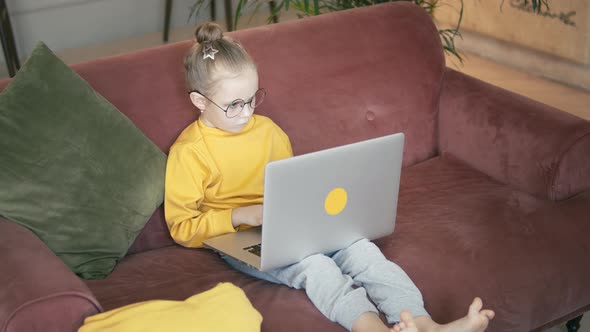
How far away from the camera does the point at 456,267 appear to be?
81.8 inches

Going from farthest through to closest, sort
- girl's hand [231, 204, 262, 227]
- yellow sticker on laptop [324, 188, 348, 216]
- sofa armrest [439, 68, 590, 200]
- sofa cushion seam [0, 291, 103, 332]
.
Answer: sofa armrest [439, 68, 590, 200], girl's hand [231, 204, 262, 227], yellow sticker on laptop [324, 188, 348, 216], sofa cushion seam [0, 291, 103, 332]

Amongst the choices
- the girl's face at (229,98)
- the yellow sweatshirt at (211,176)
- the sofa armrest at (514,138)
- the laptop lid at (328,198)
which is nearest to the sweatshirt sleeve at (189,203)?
the yellow sweatshirt at (211,176)

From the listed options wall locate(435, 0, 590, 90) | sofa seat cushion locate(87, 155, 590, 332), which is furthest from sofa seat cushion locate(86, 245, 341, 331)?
wall locate(435, 0, 590, 90)

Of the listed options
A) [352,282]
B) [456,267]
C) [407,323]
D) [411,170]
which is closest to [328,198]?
[352,282]

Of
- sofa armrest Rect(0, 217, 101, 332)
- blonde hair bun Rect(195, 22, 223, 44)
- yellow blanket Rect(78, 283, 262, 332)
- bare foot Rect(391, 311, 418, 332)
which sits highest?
blonde hair bun Rect(195, 22, 223, 44)

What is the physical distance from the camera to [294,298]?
194 centimetres

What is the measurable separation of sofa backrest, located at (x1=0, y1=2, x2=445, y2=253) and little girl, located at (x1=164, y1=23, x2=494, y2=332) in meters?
0.13

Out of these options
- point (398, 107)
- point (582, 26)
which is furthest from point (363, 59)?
point (582, 26)

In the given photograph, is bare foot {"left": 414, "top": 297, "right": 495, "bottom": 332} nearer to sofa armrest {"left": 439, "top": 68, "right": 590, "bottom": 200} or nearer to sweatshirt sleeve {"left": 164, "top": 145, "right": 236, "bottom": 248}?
sweatshirt sleeve {"left": 164, "top": 145, "right": 236, "bottom": 248}

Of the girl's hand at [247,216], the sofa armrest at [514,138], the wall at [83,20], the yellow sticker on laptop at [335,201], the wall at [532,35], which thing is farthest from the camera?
the wall at [83,20]

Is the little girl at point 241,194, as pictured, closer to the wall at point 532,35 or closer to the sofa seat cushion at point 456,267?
the sofa seat cushion at point 456,267

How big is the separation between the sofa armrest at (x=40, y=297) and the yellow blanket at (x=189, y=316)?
1.3 inches

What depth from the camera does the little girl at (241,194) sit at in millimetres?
1868

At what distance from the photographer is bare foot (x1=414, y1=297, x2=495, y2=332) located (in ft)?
5.89
